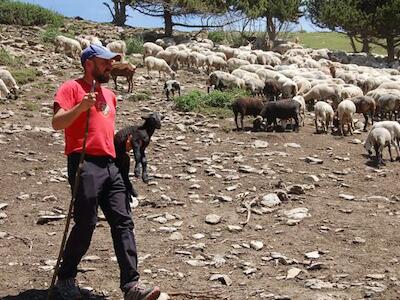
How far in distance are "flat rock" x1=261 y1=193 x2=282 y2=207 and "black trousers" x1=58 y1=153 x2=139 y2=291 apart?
3808 millimetres

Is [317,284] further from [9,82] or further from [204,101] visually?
[9,82]

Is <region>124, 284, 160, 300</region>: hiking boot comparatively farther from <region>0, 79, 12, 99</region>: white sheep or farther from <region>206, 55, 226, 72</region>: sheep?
<region>206, 55, 226, 72</region>: sheep

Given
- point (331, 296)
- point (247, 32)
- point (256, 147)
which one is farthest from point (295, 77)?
point (247, 32)

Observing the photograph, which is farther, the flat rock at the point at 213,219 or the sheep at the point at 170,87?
the sheep at the point at 170,87

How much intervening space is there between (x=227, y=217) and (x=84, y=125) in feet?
11.7

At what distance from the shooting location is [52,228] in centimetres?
742

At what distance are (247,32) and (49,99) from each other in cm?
2730

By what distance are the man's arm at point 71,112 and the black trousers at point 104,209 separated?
0.35 m

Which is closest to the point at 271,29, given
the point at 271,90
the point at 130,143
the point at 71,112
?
the point at 271,90

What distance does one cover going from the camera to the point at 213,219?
25.8ft

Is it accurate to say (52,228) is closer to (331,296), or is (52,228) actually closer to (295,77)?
(331,296)

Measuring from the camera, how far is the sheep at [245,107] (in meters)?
14.7

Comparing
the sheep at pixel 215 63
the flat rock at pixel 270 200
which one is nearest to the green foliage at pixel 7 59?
the sheep at pixel 215 63

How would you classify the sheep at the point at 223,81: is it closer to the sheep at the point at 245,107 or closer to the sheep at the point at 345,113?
the sheep at the point at 245,107
